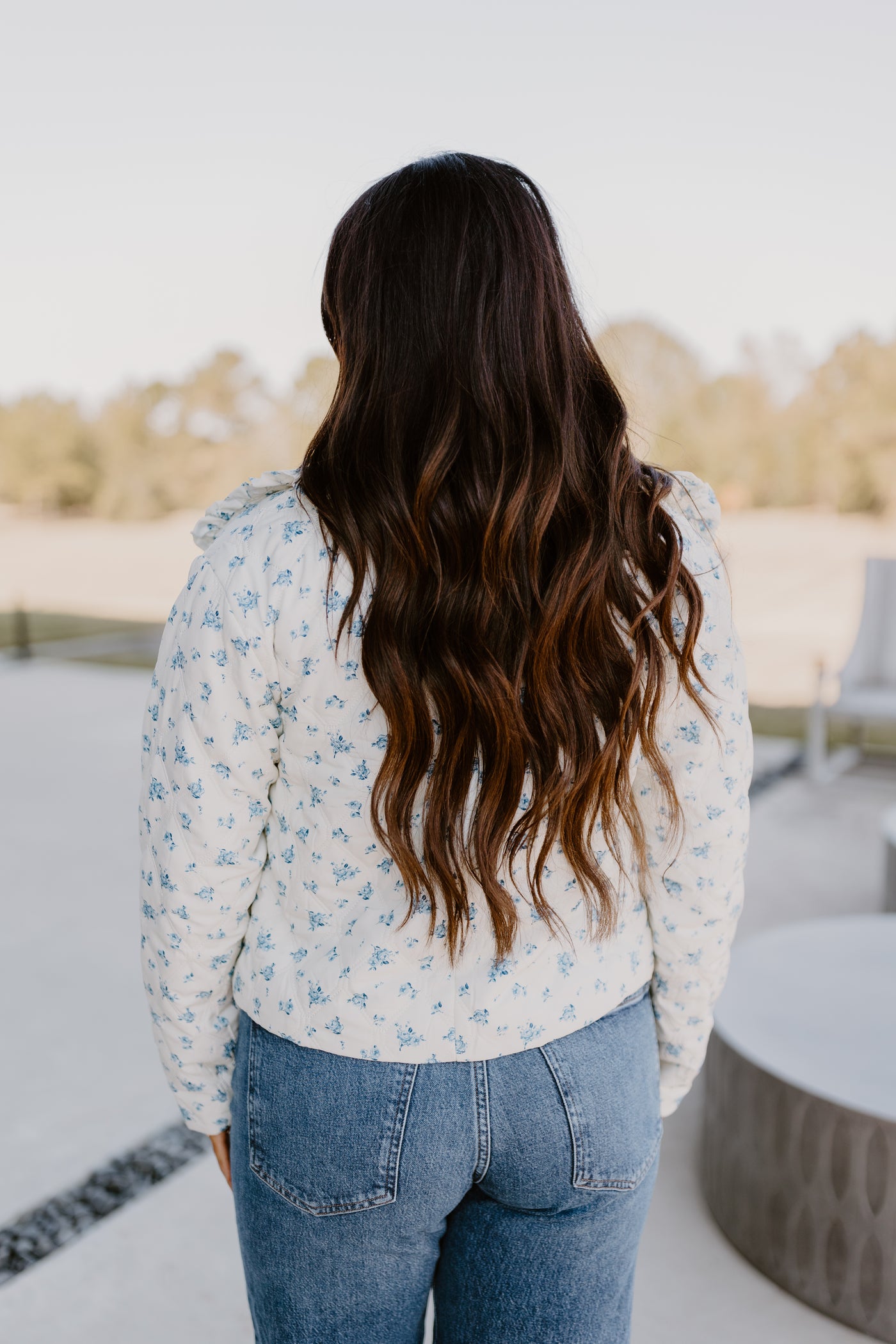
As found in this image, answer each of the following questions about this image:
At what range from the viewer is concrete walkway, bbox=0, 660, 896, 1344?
63.7 inches

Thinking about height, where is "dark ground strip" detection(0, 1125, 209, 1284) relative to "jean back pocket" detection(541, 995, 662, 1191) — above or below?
below

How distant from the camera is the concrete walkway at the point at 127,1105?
1.62 m

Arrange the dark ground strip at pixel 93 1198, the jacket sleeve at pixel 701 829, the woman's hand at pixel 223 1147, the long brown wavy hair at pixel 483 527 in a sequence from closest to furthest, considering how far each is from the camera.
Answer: the long brown wavy hair at pixel 483 527, the jacket sleeve at pixel 701 829, the woman's hand at pixel 223 1147, the dark ground strip at pixel 93 1198

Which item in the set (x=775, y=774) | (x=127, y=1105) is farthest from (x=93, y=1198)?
(x=775, y=774)

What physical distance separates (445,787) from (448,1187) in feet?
0.95

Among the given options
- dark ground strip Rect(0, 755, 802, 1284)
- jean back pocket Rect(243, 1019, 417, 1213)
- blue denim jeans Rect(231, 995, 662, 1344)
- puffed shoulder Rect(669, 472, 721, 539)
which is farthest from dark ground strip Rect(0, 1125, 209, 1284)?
puffed shoulder Rect(669, 472, 721, 539)

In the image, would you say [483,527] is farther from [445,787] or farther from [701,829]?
[701,829]

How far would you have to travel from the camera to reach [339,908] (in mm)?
805

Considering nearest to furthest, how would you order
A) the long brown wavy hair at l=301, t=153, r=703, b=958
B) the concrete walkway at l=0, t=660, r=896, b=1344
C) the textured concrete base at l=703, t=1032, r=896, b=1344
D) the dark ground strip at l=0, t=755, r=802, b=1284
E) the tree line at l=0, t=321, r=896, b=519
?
the long brown wavy hair at l=301, t=153, r=703, b=958
the textured concrete base at l=703, t=1032, r=896, b=1344
the concrete walkway at l=0, t=660, r=896, b=1344
the dark ground strip at l=0, t=755, r=802, b=1284
the tree line at l=0, t=321, r=896, b=519

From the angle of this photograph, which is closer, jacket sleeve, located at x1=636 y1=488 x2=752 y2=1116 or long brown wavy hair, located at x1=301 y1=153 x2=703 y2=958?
long brown wavy hair, located at x1=301 y1=153 x2=703 y2=958

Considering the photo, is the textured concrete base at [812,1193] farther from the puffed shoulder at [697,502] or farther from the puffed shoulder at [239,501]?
the puffed shoulder at [239,501]

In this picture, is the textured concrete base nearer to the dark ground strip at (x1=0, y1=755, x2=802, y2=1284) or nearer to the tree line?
the dark ground strip at (x1=0, y1=755, x2=802, y2=1284)

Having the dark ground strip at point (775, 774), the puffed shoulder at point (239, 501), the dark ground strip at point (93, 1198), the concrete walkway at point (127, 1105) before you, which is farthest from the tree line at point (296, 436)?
the puffed shoulder at point (239, 501)

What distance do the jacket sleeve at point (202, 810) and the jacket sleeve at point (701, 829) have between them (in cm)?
31
